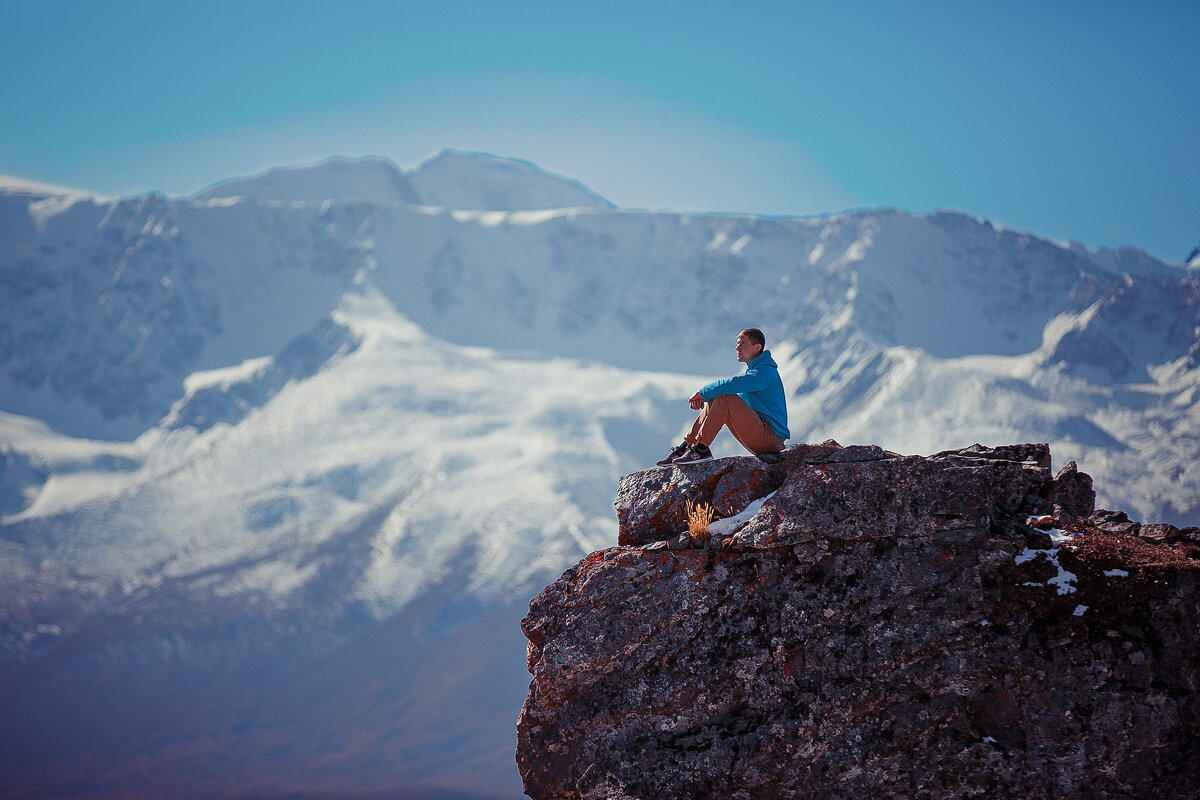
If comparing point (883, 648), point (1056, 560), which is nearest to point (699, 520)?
point (883, 648)

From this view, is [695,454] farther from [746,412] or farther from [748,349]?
[748,349]

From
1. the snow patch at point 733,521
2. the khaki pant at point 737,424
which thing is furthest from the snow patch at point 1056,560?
the khaki pant at point 737,424

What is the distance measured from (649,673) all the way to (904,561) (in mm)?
3406

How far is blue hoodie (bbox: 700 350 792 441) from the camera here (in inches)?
585

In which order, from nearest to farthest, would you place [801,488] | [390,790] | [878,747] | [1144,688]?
[1144,688]
[878,747]
[801,488]
[390,790]

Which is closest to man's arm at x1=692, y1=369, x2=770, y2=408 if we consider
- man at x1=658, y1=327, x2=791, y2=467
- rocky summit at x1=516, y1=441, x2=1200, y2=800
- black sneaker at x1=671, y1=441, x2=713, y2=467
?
man at x1=658, y1=327, x2=791, y2=467

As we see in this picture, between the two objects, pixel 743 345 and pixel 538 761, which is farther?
pixel 743 345

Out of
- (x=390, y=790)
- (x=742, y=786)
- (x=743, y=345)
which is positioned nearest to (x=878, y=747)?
(x=742, y=786)

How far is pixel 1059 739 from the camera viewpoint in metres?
11.8

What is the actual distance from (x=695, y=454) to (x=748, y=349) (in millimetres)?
1768

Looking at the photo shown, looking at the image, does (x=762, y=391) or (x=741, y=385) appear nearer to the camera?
(x=741, y=385)

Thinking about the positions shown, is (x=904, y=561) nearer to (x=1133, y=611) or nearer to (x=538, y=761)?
(x=1133, y=611)

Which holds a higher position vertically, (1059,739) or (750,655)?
(750,655)

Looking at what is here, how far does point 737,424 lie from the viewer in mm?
15000
